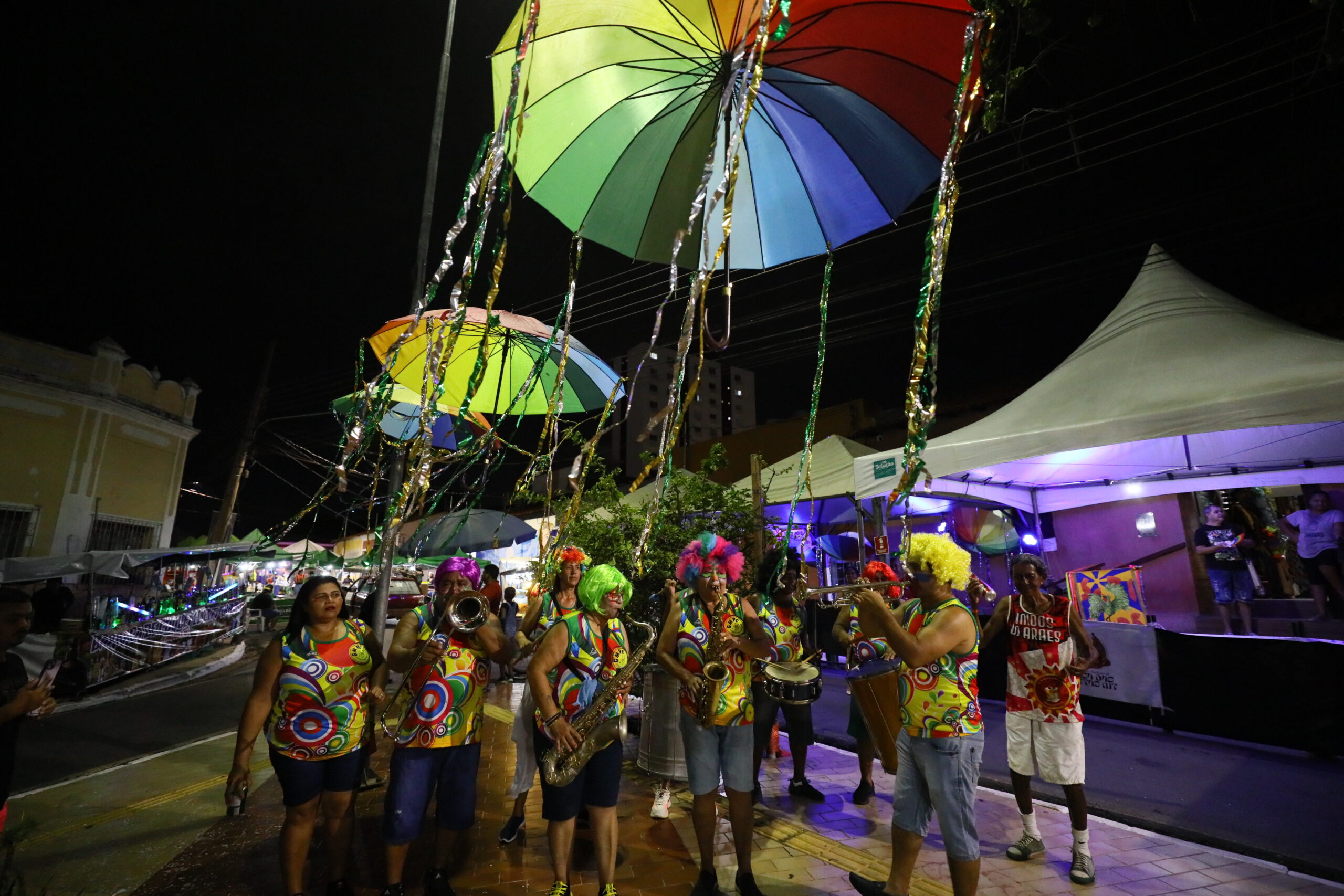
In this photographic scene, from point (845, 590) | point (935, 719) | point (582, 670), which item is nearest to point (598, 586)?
point (582, 670)

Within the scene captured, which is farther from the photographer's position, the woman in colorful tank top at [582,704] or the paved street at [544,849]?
the paved street at [544,849]

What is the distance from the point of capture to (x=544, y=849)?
386 centimetres

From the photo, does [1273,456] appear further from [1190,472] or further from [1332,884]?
[1332,884]

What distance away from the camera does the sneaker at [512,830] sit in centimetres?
392

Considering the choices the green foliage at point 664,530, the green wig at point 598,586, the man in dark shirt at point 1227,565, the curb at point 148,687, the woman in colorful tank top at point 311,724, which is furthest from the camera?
the curb at point 148,687

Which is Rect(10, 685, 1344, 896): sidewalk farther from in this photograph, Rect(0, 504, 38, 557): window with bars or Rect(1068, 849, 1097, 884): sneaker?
Rect(0, 504, 38, 557): window with bars

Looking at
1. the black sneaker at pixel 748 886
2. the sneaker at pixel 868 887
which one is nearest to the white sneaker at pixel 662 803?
the black sneaker at pixel 748 886

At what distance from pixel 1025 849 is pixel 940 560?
2.09 metres

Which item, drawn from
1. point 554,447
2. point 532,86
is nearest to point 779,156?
point 532,86

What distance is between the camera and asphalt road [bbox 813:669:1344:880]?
3770 mm

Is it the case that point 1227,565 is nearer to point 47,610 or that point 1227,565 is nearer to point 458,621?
point 458,621

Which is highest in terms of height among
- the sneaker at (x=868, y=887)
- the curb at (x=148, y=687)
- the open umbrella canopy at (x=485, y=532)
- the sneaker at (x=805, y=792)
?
the open umbrella canopy at (x=485, y=532)

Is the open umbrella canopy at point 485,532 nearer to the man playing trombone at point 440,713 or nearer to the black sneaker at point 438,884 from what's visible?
the man playing trombone at point 440,713

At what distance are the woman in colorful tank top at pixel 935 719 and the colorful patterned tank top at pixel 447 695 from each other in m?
2.09
